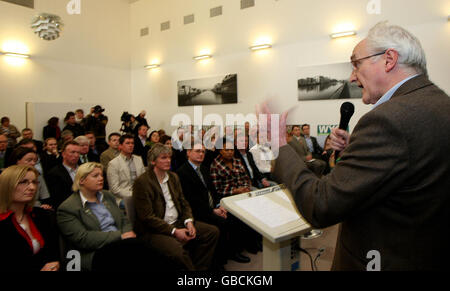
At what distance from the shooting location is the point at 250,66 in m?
7.28

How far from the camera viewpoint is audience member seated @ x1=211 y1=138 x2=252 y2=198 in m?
3.31

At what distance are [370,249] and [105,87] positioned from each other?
377 inches

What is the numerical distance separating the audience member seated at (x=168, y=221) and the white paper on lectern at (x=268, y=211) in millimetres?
1210

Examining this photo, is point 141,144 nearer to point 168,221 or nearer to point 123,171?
point 123,171

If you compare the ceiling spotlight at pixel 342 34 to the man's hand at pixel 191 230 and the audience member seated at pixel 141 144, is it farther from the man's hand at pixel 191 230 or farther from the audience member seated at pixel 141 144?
the man's hand at pixel 191 230

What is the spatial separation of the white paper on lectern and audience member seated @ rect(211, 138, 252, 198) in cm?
196

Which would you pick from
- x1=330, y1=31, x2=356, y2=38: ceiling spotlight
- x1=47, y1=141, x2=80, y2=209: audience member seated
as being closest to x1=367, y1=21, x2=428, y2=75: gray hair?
x1=47, y1=141, x2=80, y2=209: audience member seated

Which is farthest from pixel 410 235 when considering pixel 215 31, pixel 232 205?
pixel 215 31

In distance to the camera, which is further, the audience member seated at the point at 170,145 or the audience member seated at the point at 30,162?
the audience member seated at the point at 170,145

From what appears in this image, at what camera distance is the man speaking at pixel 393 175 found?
2.30ft

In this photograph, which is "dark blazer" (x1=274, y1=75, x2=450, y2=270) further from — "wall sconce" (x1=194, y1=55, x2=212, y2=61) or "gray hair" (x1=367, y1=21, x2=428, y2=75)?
"wall sconce" (x1=194, y1=55, x2=212, y2=61)

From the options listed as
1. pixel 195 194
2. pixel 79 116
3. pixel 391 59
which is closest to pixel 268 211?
pixel 391 59

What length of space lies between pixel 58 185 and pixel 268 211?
8.30ft

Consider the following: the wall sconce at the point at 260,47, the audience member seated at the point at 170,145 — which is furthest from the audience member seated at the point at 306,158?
the wall sconce at the point at 260,47
